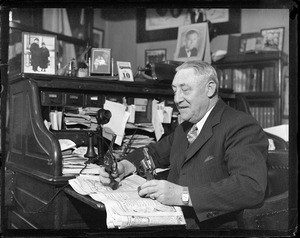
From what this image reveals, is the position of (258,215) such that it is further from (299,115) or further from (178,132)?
(178,132)

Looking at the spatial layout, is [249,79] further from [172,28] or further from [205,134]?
[205,134]

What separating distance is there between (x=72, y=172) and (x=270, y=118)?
6.57 feet

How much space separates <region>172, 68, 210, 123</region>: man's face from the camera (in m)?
1.79

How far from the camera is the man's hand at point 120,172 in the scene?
1.72 metres

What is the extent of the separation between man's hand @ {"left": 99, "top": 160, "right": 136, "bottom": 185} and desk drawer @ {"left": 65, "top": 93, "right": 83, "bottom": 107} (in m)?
0.56

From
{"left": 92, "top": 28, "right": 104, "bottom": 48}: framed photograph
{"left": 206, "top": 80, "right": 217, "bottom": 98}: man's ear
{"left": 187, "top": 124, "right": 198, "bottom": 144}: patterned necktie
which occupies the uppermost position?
{"left": 92, "top": 28, "right": 104, "bottom": 48}: framed photograph

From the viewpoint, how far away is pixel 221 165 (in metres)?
1.67

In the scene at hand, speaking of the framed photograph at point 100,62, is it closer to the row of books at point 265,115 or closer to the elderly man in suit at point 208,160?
the elderly man in suit at point 208,160

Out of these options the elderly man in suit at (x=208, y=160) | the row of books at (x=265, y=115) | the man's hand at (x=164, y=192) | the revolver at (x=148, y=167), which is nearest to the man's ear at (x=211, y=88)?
the elderly man in suit at (x=208, y=160)

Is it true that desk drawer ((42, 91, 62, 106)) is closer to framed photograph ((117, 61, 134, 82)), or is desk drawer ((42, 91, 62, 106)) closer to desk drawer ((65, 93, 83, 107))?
desk drawer ((65, 93, 83, 107))

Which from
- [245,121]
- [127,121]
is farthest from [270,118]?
[245,121]

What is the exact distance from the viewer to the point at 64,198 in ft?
6.52

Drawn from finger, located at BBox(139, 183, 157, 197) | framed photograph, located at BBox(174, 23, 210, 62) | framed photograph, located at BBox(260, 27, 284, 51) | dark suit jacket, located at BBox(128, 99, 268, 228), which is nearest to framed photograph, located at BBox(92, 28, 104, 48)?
framed photograph, located at BBox(174, 23, 210, 62)

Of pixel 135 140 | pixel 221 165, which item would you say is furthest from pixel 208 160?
pixel 135 140
